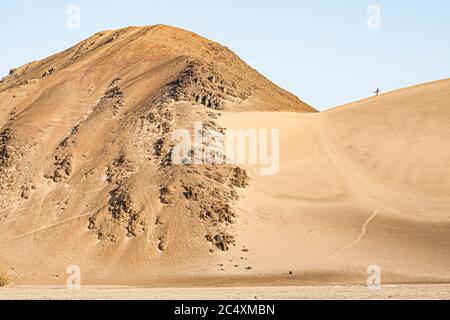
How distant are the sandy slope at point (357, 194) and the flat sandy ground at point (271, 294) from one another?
4.67 meters

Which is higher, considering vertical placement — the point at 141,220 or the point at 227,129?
the point at 227,129

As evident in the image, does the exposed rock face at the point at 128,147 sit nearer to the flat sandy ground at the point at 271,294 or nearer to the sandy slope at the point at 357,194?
the sandy slope at the point at 357,194

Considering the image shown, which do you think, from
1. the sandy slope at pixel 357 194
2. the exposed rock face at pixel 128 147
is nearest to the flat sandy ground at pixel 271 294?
the sandy slope at pixel 357 194

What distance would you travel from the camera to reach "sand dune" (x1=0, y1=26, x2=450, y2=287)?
34719 millimetres

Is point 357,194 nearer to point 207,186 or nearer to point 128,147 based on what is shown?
point 207,186

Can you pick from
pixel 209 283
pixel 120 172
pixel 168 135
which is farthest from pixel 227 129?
pixel 209 283

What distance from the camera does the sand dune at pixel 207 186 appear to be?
34.7m

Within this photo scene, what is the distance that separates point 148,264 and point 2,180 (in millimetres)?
11850

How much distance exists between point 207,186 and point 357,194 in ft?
23.0

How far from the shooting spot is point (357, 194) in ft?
131

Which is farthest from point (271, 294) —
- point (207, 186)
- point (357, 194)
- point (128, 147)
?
point (128, 147)
